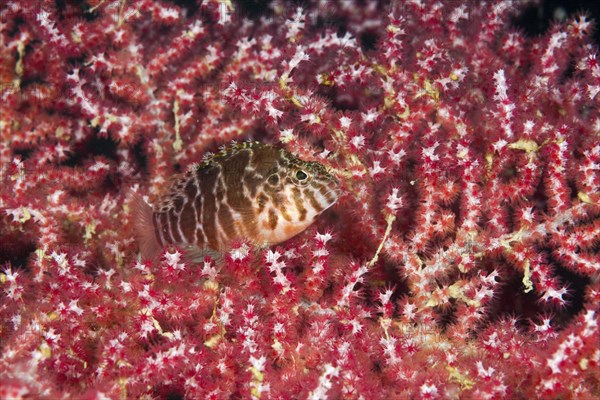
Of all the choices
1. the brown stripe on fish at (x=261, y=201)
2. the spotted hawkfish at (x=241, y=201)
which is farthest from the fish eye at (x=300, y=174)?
the brown stripe on fish at (x=261, y=201)

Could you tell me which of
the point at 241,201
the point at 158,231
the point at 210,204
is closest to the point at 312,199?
the point at 241,201

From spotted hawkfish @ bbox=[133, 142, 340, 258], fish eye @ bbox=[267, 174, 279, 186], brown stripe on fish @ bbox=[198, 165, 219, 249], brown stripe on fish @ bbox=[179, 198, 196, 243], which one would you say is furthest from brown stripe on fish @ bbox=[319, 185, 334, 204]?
brown stripe on fish @ bbox=[179, 198, 196, 243]

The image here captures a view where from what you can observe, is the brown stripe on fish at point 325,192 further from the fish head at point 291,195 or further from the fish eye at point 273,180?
the fish eye at point 273,180

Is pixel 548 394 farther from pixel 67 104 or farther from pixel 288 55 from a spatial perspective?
pixel 67 104

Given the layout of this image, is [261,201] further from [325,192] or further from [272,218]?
[325,192]

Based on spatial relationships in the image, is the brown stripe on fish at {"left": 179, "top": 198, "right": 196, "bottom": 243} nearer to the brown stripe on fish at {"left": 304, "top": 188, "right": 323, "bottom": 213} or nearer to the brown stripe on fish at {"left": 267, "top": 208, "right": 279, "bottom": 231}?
the brown stripe on fish at {"left": 267, "top": 208, "right": 279, "bottom": 231}

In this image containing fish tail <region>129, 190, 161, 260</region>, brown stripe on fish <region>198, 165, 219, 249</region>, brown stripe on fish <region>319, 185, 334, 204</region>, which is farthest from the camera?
fish tail <region>129, 190, 161, 260</region>

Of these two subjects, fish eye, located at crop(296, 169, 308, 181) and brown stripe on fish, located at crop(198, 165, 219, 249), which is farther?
brown stripe on fish, located at crop(198, 165, 219, 249)

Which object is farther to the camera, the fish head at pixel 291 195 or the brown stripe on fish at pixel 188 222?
the brown stripe on fish at pixel 188 222
